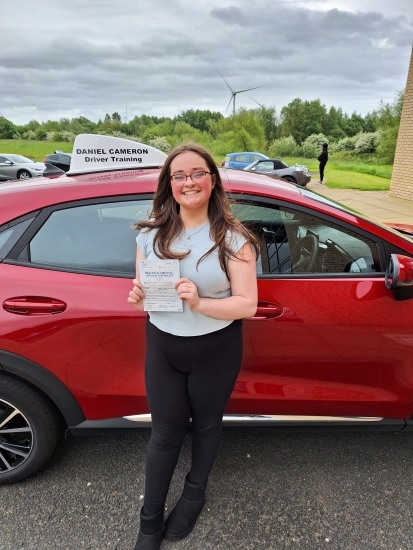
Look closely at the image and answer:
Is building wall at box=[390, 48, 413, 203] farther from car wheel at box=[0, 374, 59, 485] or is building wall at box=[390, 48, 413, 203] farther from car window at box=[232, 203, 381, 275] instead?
car wheel at box=[0, 374, 59, 485]

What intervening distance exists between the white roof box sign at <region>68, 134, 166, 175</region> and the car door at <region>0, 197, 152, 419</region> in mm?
528

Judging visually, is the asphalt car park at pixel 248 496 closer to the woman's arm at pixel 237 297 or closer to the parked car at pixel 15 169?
the woman's arm at pixel 237 297

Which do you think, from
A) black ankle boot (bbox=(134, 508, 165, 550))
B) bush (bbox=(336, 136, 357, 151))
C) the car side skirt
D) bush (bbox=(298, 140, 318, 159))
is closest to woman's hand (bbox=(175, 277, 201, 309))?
the car side skirt

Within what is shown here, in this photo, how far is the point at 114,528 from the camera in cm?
186

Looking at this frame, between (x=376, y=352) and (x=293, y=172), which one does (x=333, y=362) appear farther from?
(x=293, y=172)

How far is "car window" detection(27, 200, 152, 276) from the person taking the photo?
1.87m

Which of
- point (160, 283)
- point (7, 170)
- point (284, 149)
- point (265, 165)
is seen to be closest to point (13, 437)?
point (160, 283)

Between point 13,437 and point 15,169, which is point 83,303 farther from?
point 15,169

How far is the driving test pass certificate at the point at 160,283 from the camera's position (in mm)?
1368

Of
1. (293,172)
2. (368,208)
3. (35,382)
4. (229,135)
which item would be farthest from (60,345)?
(229,135)

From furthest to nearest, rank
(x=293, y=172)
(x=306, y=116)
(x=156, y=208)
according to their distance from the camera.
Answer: (x=306, y=116)
(x=293, y=172)
(x=156, y=208)

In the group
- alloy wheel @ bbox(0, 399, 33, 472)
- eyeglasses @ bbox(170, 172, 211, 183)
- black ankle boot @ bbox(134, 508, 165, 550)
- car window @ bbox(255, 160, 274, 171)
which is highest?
eyeglasses @ bbox(170, 172, 211, 183)

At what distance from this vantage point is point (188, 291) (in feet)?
4.40

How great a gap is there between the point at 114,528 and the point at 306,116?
259 feet
